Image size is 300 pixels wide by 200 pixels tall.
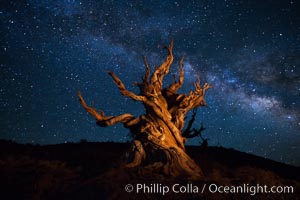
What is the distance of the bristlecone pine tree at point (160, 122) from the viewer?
11.4m

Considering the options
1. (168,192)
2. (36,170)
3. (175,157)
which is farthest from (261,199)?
(36,170)

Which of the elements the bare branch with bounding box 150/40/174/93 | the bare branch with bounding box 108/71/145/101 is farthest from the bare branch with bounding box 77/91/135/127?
the bare branch with bounding box 150/40/174/93

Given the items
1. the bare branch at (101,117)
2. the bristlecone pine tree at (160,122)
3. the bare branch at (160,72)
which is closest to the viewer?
the bristlecone pine tree at (160,122)

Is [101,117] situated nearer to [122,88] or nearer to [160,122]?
[122,88]

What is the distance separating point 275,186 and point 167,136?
5.34 meters

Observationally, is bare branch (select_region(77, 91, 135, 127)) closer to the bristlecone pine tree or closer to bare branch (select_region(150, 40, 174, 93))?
the bristlecone pine tree

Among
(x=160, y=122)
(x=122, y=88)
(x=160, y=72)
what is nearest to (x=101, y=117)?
(x=122, y=88)

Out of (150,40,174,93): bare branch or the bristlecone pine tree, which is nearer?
the bristlecone pine tree

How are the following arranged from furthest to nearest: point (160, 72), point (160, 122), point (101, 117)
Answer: point (160, 72)
point (160, 122)
point (101, 117)

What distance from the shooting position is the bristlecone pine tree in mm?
11445

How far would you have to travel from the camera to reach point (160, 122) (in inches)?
505

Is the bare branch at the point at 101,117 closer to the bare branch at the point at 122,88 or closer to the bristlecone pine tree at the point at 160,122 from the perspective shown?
the bristlecone pine tree at the point at 160,122

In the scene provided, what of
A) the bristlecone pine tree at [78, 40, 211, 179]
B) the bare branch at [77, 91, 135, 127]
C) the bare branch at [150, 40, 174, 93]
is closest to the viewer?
the bristlecone pine tree at [78, 40, 211, 179]

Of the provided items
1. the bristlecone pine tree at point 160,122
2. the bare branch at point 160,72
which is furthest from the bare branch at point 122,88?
the bare branch at point 160,72
